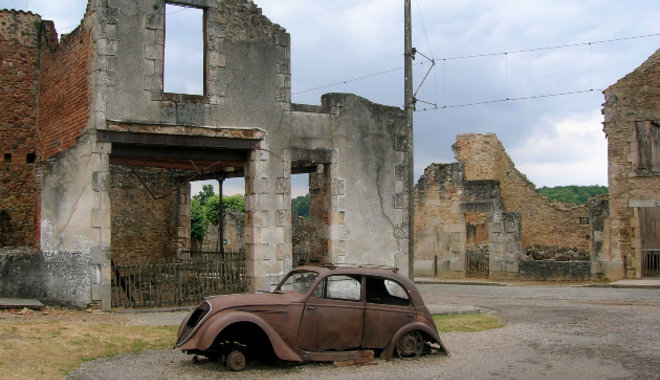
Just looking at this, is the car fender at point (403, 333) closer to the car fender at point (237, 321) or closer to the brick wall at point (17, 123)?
the car fender at point (237, 321)

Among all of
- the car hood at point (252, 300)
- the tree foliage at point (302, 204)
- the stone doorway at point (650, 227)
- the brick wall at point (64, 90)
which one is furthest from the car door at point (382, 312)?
the tree foliage at point (302, 204)

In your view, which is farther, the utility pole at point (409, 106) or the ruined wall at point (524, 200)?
the ruined wall at point (524, 200)

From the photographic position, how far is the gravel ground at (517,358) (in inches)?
326

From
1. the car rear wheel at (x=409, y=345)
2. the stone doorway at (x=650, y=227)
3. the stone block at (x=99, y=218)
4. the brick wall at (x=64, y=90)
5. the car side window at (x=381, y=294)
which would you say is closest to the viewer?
the car rear wheel at (x=409, y=345)

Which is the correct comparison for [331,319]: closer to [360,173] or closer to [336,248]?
[336,248]

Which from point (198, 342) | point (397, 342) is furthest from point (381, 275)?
point (198, 342)

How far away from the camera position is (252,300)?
859cm

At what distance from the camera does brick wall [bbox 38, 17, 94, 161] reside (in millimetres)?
13375

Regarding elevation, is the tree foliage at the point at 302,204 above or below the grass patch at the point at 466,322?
above

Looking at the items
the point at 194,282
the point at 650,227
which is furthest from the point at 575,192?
the point at 194,282

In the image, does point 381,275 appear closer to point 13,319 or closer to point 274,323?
point 274,323

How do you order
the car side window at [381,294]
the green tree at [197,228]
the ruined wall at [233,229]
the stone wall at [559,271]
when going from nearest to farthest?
the car side window at [381,294] → the stone wall at [559,271] → the green tree at [197,228] → the ruined wall at [233,229]

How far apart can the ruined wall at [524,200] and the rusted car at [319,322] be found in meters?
25.8

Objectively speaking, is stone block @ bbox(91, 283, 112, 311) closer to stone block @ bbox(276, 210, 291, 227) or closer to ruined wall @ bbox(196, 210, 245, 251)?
stone block @ bbox(276, 210, 291, 227)
